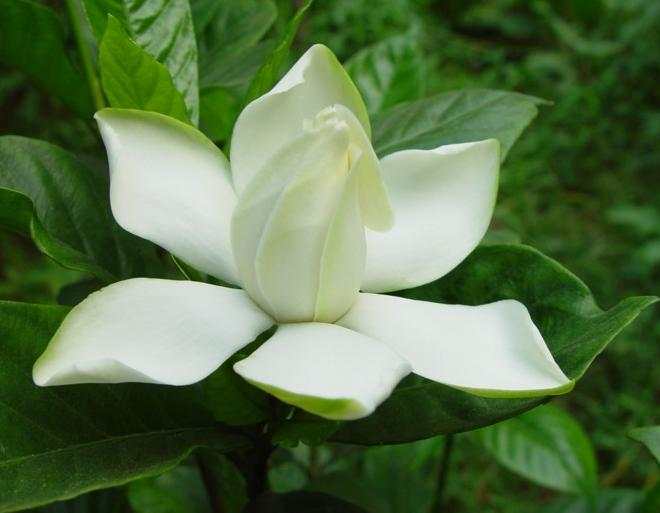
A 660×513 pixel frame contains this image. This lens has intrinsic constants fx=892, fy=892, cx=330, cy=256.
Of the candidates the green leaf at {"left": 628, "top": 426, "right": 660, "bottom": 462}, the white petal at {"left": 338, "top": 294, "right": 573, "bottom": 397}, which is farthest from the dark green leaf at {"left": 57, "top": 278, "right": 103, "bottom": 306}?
the green leaf at {"left": 628, "top": 426, "right": 660, "bottom": 462}

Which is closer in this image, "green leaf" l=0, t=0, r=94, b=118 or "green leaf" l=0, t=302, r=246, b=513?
"green leaf" l=0, t=302, r=246, b=513

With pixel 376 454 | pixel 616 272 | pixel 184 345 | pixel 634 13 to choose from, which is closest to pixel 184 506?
pixel 376 454

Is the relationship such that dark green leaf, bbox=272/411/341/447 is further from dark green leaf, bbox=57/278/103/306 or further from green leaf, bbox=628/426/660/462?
dark green leaf, bbox=57/278/103/306

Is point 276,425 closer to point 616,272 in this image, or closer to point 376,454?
point 376,454

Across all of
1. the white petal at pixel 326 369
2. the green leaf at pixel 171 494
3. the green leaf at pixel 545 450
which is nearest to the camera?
the white petal at pixel 326 369

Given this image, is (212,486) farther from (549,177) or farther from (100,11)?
(549,177)

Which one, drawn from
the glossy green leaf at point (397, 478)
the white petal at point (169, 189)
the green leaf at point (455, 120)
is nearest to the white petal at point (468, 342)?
the white petal at point (169, 189)

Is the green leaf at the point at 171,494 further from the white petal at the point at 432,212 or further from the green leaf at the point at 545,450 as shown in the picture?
the white petal at the point at 432,212
